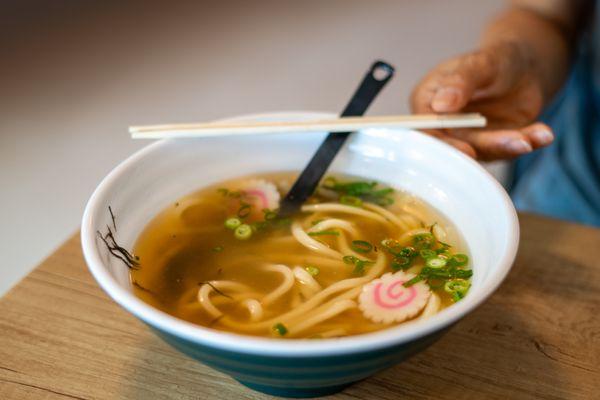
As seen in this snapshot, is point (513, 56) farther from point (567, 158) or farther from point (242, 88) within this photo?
point (242, 88)

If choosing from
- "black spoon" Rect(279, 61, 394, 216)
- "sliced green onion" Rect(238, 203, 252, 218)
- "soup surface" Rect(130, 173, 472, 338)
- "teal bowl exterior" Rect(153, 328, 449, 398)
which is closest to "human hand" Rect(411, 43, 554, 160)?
"black spoon" Rect(279, 61, 394, 216)

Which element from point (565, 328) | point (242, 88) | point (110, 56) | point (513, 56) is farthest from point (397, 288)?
point (110, 56)

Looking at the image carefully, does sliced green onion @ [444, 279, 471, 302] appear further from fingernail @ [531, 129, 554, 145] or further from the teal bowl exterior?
fingernail @ [531, 129, 554, 145]

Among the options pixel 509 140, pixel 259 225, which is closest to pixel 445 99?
pixel 509 140

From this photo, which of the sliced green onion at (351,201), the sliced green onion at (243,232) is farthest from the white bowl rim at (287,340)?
the sliced green onion at (351,201)

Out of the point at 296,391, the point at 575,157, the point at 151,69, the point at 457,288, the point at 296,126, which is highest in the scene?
the point at 296,126

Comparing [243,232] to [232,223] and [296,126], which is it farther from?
[296,126]
